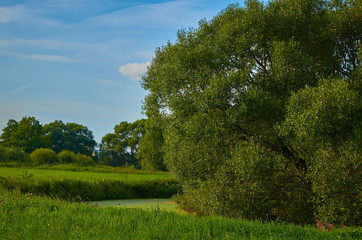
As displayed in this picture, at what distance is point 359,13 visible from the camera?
19375 millimetres

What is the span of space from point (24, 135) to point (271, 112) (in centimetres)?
7197

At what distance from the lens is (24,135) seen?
253 feet

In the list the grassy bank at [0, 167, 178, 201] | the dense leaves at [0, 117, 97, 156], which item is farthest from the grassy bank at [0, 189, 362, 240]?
the dense leaves at [0, 117, 97, 156]

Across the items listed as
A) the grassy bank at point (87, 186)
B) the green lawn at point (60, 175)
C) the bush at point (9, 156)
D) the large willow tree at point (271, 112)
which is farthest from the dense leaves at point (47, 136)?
the large willow tree at point (271, 112)

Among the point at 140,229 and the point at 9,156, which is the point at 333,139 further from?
the point at 9,156

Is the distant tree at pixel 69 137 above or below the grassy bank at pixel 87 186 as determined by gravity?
above

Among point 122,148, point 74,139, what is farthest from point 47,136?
point 122,148

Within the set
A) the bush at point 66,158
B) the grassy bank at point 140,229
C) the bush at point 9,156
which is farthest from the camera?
the bush at point 66,158

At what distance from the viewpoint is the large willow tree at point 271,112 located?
15.0m

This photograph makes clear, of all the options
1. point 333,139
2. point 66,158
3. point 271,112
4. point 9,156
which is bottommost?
point 66,158

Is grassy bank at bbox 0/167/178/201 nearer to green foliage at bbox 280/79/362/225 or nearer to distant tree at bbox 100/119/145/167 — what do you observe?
green foliage at bbox 280/79/362/225

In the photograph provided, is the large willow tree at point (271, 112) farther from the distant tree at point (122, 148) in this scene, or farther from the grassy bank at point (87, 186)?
the distant tree at point (122, 148)

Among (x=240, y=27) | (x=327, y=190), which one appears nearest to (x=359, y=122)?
(x=327, y=190)

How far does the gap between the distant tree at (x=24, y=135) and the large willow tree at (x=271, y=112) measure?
215 ft
